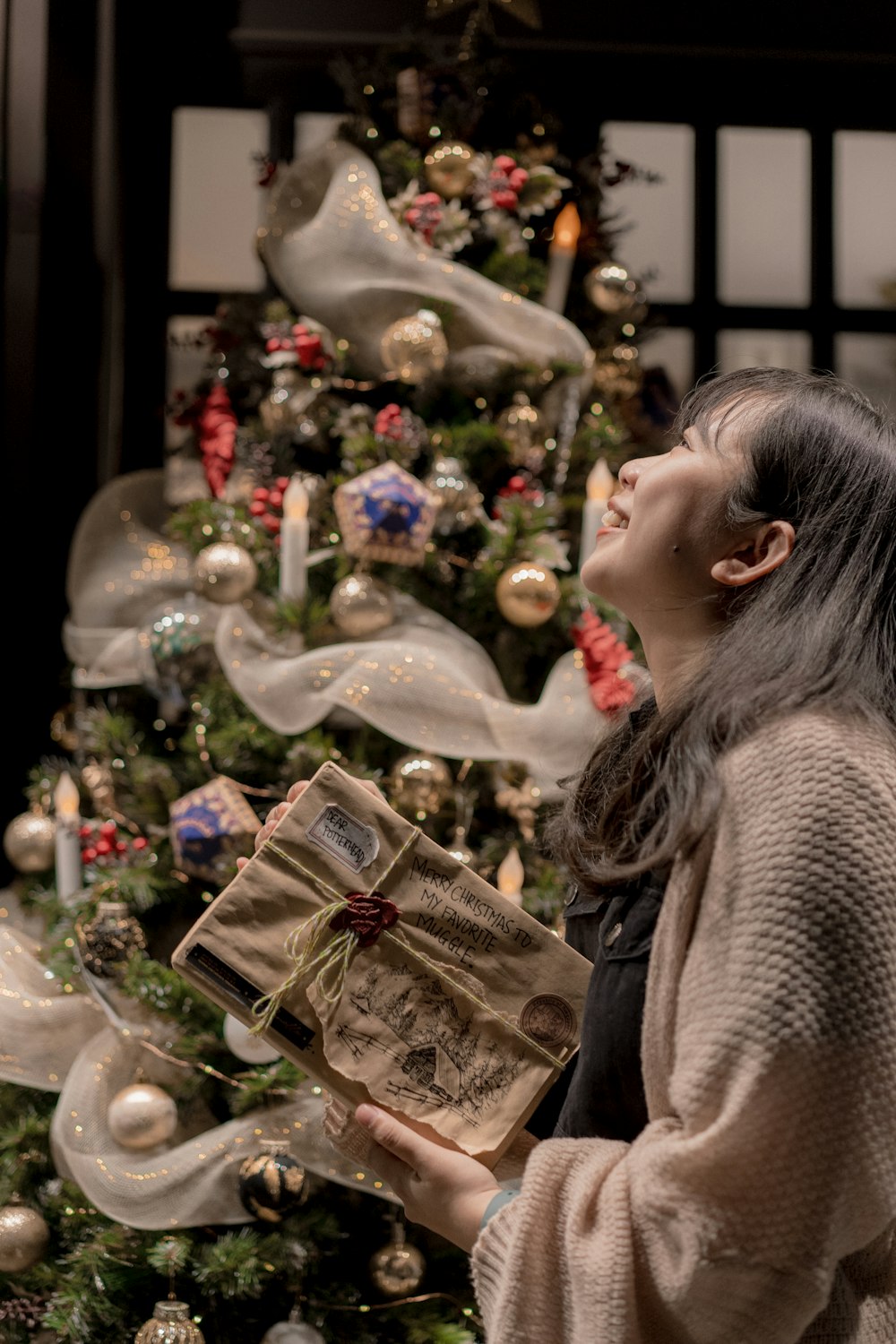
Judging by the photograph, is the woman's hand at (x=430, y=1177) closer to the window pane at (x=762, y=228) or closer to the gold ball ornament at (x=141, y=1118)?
the gold ball ornament at (x=141, y=1118)

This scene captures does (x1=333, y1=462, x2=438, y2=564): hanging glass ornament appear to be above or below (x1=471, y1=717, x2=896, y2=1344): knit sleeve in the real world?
above

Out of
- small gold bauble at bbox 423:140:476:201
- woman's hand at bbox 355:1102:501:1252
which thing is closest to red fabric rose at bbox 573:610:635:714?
small gold bauble at bbox 423:140:476:201

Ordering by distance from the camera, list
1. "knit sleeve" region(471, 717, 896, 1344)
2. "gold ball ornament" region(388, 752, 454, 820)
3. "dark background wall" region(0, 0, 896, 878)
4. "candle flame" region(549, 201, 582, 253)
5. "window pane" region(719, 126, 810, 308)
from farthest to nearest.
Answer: "window pane" region(719, 126, 810, 308), "dark background wall" region(0, 0, 896, 878), "candle flame" region(549, 201, 582, 253), "gold ball ornament" region(388, 752, 454, 820), "knit sleeve" region(471, 717, 896, 1344)

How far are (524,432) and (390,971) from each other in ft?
4.44

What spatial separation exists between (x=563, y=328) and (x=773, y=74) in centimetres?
114

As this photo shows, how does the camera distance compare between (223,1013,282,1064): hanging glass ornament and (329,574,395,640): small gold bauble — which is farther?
(329,574,395,640): small gold bauble

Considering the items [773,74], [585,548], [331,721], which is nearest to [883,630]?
[585,548]

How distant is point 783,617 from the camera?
43.6 inches

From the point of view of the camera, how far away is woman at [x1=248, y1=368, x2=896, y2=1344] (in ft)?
2.93

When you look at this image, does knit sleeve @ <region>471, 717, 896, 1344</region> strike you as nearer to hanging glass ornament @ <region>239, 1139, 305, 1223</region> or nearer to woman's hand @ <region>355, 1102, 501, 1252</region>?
woman's hand @ <region>355, 1102, 501, 1252</region>

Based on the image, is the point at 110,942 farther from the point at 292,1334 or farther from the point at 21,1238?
the point at 292,1334

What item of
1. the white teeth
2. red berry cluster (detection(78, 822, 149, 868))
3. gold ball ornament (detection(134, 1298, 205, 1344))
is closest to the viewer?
the white teeth

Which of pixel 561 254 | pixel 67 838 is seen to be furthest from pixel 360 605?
pixel 561 254

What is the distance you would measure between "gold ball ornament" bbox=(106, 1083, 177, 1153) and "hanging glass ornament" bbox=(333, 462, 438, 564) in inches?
35.3
